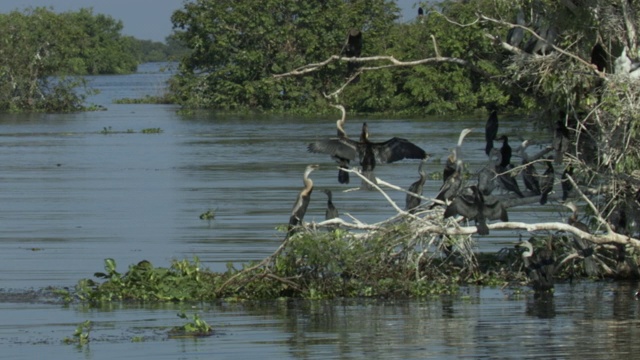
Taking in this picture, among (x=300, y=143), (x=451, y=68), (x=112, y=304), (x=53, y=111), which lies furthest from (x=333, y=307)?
(x=53, y=111)

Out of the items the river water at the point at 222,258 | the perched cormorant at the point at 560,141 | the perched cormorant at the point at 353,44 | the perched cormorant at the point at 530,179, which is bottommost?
the river water at the point at 222,258

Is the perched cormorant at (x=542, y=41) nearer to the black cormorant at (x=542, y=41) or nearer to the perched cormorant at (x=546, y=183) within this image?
the black cormorant at (x=542, y=41)

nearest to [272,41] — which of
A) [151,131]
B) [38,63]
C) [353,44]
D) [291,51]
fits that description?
[291,51]

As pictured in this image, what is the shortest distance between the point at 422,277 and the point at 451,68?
107ft

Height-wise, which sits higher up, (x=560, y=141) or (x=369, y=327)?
(x=560, y=141)

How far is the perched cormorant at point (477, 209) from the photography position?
11.5m

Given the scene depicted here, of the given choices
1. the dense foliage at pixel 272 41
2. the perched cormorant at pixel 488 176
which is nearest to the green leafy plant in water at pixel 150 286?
the perched cormorant at pixel 488 176

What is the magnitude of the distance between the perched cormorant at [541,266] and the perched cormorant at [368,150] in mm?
1494

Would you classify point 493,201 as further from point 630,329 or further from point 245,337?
→ point 245,337

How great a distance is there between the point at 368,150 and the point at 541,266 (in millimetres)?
2190

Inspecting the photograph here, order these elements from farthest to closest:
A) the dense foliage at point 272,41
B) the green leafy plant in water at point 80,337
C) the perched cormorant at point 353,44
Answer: the dense foliage at point 272,41 → the perched cormorant at point 353,44 → the green leafy plant in water at point 80,337

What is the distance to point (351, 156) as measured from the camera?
1328 centimetres

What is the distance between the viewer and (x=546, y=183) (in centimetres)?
1252

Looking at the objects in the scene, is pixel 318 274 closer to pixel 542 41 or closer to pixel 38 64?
pixel 542 41
